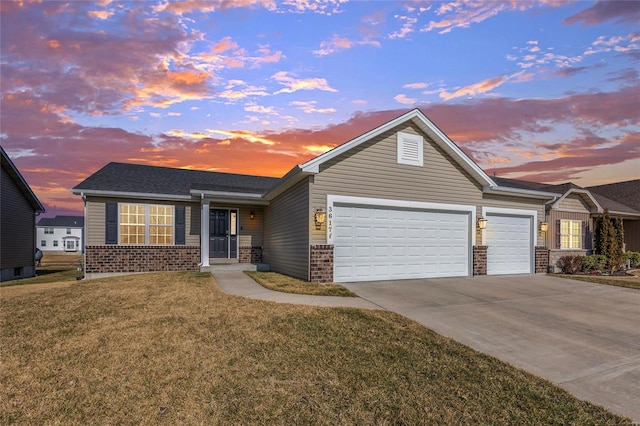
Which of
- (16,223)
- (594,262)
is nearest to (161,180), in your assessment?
(16,223)

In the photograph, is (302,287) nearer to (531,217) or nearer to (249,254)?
(249,254)

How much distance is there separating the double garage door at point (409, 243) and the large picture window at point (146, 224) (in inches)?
315

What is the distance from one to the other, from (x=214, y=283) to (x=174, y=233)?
5357 mm

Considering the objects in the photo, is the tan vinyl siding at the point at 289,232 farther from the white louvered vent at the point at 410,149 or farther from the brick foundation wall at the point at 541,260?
the brick foundation wall at the point at 541,260

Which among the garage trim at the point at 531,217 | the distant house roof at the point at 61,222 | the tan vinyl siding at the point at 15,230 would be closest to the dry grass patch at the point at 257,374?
the garage trim at the point at 531,217

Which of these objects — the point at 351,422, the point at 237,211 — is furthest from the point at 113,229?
the point at 351,422

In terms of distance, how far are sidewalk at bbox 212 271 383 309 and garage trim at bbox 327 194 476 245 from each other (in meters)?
A: 2.47

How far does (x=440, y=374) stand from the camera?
13.8 ft

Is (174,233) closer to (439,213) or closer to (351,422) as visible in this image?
(439,213)

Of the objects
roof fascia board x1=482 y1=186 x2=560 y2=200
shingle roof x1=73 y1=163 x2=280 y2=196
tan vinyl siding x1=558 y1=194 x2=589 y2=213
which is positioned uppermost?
shingle roof x1=73 y1=163 x2=280 y2=196

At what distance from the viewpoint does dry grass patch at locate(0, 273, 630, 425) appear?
11.2ft

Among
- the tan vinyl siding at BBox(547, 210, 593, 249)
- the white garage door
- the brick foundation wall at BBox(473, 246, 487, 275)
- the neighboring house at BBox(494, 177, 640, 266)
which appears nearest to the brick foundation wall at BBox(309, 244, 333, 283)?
the brick foundation wall at BBox(473, 246, 487, 275)

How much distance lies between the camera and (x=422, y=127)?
1180cm

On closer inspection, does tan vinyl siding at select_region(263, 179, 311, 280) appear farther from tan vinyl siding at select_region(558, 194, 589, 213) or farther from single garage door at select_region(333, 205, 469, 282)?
tan vinyl siding at select_region(558, 194, 589, 213)
